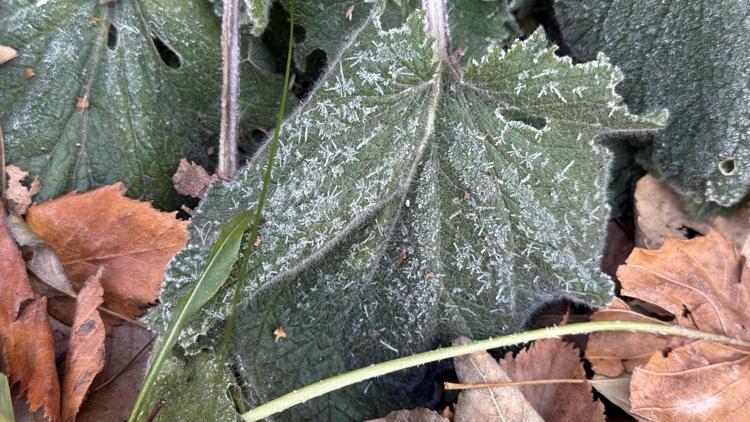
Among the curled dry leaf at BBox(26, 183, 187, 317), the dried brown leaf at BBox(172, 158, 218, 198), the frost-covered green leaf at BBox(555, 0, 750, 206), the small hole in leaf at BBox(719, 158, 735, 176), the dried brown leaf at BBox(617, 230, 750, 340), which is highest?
the frost-covered green leaf at BBox(555, 0, 750, 206)

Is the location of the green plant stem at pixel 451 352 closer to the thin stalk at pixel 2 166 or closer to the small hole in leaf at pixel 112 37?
the thin stalk at pixel 2 166

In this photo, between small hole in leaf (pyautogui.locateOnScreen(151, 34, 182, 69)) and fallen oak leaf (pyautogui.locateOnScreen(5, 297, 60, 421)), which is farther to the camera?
small hole in leaf (pyautogui.locateOnScreen(151, 34, 182, 69))

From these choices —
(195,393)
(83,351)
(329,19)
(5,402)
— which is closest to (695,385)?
(195,393)

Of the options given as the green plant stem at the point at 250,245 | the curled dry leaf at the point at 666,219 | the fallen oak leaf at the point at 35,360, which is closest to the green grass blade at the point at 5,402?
the fallen oak leaf at the point at 35,360

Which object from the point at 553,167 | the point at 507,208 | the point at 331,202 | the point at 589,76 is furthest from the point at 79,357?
the point at 589,76

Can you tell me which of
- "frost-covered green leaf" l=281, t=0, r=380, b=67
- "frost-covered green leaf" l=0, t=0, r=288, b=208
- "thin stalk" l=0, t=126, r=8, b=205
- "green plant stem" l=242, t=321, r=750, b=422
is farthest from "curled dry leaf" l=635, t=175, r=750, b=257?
"thin stalk" l=0, t=126, r=8, b=205

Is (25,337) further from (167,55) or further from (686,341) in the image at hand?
(686,341)

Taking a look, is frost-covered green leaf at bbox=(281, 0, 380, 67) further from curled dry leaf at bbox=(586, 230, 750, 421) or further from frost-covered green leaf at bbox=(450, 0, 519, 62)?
curled dry leaf at bbox=(586, 230, 750, 421)
